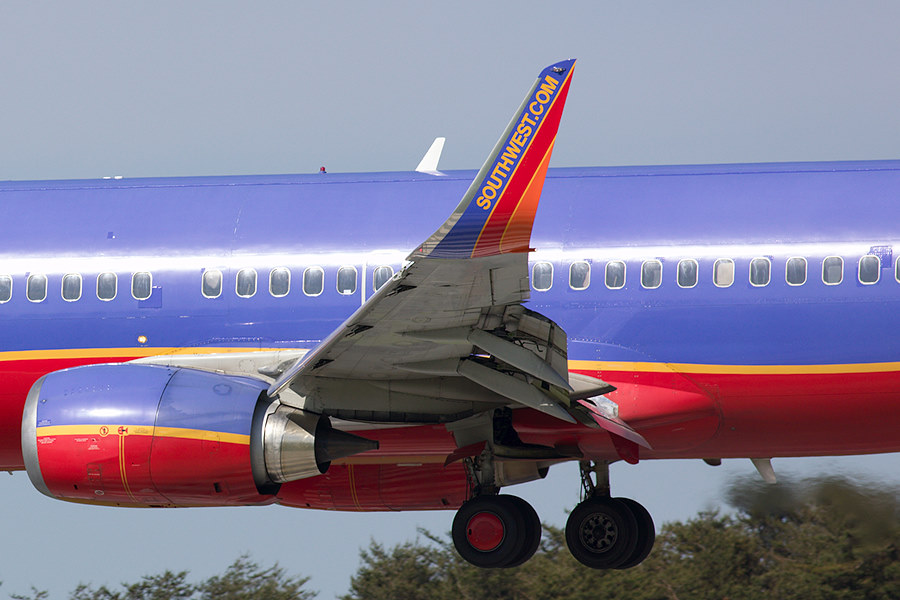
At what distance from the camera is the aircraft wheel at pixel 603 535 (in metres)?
18.3

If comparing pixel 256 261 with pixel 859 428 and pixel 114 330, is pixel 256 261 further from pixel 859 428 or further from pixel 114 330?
pixel 859 428

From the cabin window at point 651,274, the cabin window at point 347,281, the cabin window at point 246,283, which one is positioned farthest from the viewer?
the cabin window at point 246,283

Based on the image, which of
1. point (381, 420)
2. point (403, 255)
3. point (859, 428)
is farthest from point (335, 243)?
point (859, 428)

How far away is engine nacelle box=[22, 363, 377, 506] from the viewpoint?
52.0 feet

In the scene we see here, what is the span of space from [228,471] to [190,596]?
17223 mm

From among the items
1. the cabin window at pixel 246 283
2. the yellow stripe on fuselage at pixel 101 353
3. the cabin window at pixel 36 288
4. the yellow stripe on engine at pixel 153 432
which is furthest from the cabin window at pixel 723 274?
the cabin window at pixel 36 288

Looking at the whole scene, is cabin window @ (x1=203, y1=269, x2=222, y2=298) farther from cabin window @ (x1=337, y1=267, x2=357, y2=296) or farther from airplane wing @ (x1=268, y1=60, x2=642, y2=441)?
airplane wing @ (x1=268, y1=60, x2=642, y2=441)

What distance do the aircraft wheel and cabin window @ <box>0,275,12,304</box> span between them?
7.49 m

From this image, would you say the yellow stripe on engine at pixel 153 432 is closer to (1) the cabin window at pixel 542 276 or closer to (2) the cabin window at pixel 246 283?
(2) the cabin window at pixel 246 283

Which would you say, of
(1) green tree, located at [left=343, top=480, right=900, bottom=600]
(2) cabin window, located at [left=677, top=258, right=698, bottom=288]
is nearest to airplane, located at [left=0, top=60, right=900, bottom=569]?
(2) cabin window, located at [left=677, top=258, right=698, bottom=288]

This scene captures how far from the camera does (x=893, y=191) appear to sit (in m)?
17.2

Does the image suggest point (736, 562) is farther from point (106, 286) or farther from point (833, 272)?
point (106, 286)

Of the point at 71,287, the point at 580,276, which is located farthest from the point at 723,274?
the point at 71,287

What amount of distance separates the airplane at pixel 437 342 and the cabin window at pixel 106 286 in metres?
0.03
